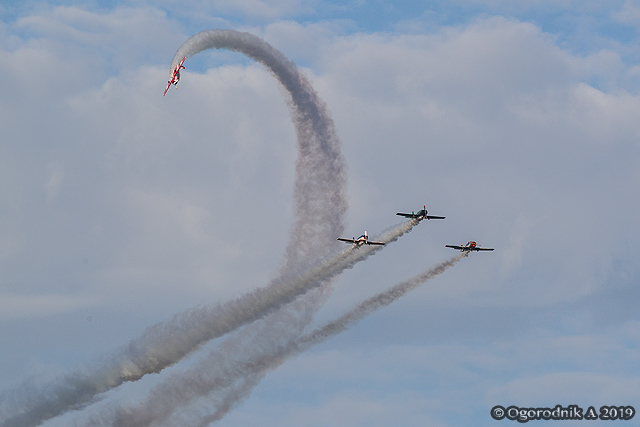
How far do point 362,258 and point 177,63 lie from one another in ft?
125

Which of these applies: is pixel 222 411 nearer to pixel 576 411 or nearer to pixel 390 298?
pixel 390 298

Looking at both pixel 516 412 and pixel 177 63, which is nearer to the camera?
pixel 177 63

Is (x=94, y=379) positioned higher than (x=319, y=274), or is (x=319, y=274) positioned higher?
(x=319, y=274)

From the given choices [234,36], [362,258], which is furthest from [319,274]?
[234,36]

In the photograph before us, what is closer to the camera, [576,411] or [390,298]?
[576,411]

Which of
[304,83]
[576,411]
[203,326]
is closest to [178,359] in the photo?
[203,326]

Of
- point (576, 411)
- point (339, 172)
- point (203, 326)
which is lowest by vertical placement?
point (576, 411)

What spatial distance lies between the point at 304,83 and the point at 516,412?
47794mm

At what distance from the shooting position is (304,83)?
17650cm

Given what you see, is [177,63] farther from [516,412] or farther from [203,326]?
[516,412]

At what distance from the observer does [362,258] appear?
610 ft

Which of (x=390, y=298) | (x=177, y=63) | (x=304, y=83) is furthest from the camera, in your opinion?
(x=390, y=298)

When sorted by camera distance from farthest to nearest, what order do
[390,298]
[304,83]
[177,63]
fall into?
[390,298] → [304,83] → [177,63]

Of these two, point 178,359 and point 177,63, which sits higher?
point 177,63
